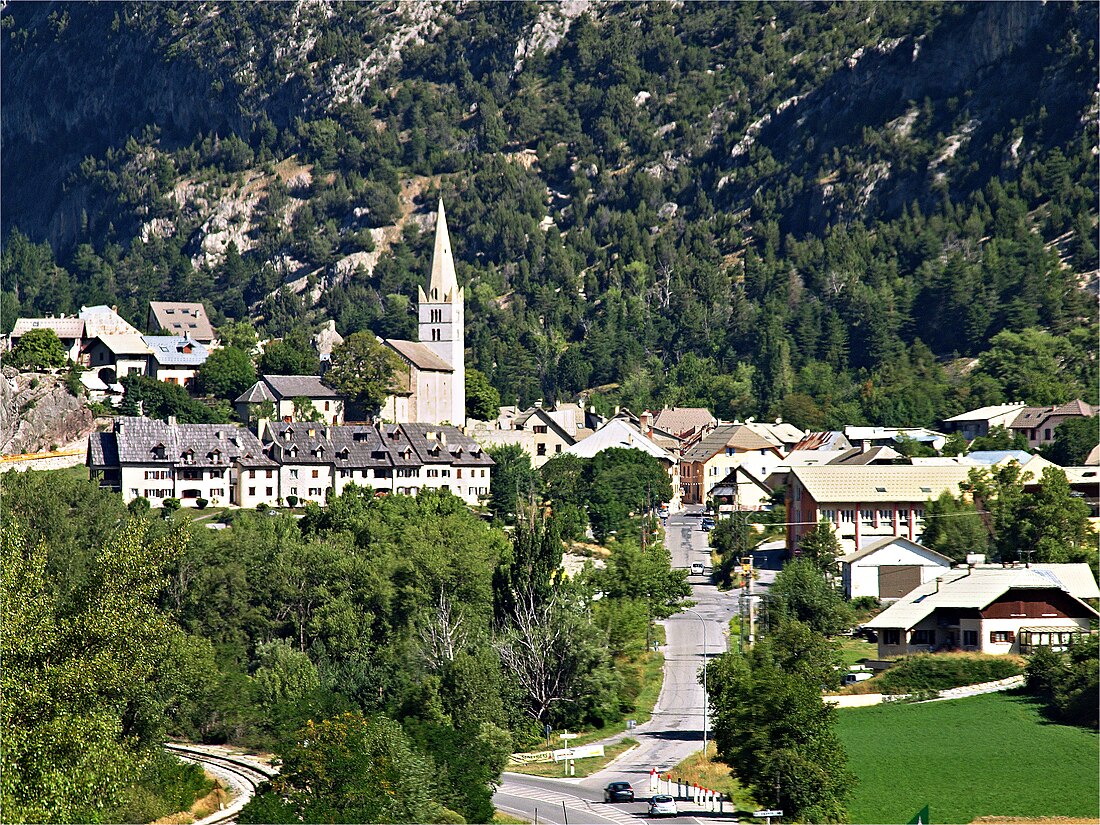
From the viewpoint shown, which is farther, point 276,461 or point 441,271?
point 441,271

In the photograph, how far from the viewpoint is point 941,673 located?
62625 mm

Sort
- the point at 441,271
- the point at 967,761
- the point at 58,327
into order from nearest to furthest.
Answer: the point at 967,761 → the point at 58,327 → the point at 441,271

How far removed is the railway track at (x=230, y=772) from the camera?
4678cm

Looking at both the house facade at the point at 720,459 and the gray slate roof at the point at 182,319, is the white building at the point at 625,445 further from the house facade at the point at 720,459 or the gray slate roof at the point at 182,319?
the gray slate roof at the point at 182,319

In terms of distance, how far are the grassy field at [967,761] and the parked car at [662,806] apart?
16.4 feet

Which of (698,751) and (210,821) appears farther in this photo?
(698,751)

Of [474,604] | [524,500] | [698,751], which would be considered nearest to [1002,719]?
[698,751]

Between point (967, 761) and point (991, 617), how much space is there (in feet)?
47.3

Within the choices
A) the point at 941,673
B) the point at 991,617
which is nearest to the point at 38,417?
the point at 991,617

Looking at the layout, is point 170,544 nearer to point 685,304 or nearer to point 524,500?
point 524,500

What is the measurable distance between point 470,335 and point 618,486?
8046cm

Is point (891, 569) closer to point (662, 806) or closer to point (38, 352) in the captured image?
point (662, 806)

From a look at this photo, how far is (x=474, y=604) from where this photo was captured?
238 ft

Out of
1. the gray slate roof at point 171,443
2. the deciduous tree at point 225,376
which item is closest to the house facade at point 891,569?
the gray slate roof at point 171,443
